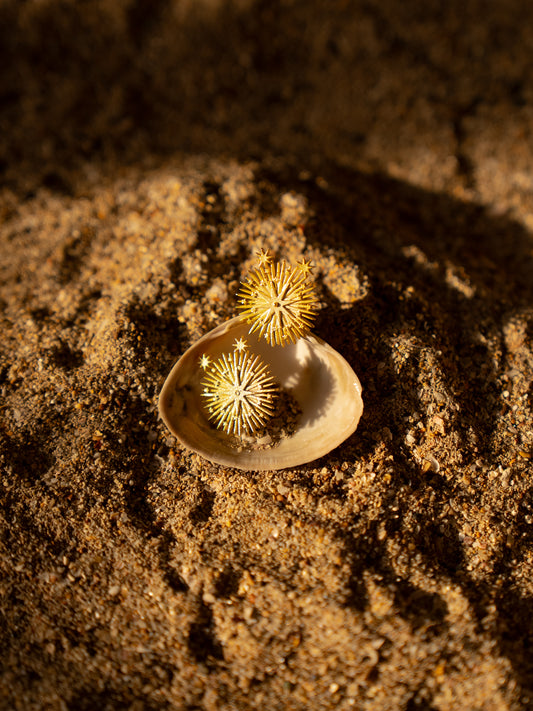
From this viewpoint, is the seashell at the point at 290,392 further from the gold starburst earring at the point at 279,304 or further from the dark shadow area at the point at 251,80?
the dark shadow area at the point at 251,80

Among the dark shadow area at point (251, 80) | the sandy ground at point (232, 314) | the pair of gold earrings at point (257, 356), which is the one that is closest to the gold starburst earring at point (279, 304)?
the pair of gold earrings at point (257, 356)

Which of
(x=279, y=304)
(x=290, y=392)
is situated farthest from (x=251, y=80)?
(x=290, y=392)

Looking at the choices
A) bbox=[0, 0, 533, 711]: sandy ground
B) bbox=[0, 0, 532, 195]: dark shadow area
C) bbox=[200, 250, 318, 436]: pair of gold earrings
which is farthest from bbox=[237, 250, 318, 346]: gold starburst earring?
bbox=[0, 0, 532, 195]: dark shadow area

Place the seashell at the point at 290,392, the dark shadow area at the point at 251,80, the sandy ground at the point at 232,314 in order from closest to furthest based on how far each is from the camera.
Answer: the sandy ground at the point at 232,314 < the seashell at the point at 290,392 < the dark shadow area at the point at 251,80

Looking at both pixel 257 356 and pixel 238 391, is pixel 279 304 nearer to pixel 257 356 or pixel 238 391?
pixel 257 356

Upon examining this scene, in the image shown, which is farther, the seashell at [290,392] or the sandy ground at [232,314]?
the seashell at [290,392]

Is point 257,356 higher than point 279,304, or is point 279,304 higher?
point 279,304
